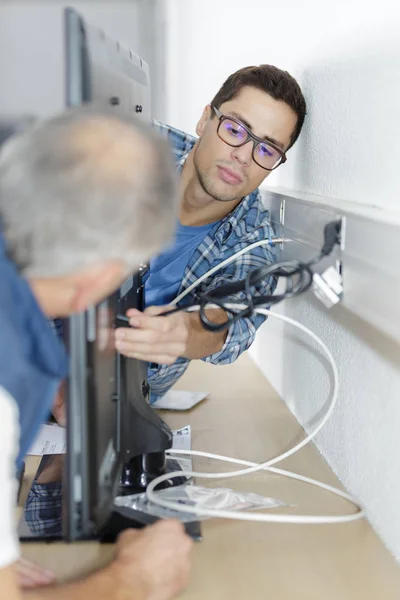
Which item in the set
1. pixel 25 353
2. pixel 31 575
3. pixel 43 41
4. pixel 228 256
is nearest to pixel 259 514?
pixel 31 575

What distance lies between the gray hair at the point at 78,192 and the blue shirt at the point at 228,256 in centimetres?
69

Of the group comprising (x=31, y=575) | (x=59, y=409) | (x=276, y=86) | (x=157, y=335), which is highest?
(x=276, y=86)

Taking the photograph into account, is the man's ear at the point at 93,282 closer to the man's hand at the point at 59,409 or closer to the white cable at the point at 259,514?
the white cable at the point at 259,514

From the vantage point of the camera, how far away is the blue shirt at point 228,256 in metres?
1.37

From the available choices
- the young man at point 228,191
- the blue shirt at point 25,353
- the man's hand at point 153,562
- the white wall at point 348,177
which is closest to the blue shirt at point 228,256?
the young man at point 228,191

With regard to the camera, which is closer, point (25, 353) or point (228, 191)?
point (25, 353)

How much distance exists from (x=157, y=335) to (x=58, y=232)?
38 cm

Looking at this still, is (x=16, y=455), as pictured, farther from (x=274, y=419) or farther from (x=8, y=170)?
(x=274, y=419)

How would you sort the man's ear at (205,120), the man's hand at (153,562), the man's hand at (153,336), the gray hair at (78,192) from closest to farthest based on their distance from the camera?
the gray hair at (78,192) < the man's hand at (153,562) < the man's hand at (153,336) < the man's ear at (205,120)

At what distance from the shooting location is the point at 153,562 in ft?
2.79

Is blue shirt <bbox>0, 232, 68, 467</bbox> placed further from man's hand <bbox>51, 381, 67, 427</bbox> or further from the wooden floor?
man's hand <bbox>51, 381, 67, 427</bbox>

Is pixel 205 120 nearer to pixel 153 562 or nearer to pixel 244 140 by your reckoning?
pixel 244 140

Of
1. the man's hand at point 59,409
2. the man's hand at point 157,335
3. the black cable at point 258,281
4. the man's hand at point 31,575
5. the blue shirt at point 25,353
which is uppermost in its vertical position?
the blue shirt at point 25,353

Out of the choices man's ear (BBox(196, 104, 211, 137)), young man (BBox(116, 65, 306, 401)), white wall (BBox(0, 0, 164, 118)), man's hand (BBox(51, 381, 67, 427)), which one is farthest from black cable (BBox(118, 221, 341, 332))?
white wall (BBox(0, 0, 164, 118))
